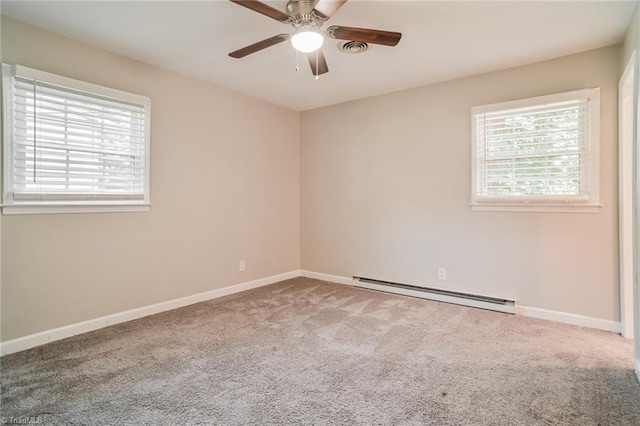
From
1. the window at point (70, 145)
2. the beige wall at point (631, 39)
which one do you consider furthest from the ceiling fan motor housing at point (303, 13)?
the beige wall at point (631, 39)

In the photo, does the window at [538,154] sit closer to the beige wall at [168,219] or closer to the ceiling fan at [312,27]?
the ceiling fan at [312,27]

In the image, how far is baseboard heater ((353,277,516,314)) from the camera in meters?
3.34

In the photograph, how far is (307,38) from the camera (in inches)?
82.4

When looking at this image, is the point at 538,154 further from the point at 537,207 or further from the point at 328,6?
the point at 328,6

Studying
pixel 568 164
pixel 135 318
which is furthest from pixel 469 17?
pixel 135 318

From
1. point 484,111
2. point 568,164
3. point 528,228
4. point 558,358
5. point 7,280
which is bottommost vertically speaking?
point 558,358

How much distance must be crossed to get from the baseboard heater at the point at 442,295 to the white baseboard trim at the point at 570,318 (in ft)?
0.40

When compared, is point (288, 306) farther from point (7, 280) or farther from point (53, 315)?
point (7, 280)

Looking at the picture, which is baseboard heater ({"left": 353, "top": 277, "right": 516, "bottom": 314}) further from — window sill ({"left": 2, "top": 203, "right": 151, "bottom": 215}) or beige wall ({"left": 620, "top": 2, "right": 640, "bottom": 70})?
window sill ({"left": 2, "top": 203, "right": 151, "bottom": 215})

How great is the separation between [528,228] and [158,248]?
12.3 feet

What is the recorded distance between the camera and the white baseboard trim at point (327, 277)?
453 cm

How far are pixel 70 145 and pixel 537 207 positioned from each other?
426cm

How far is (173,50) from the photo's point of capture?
9.61 feet

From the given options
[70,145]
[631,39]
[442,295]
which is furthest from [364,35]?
[442,295]
